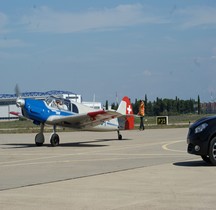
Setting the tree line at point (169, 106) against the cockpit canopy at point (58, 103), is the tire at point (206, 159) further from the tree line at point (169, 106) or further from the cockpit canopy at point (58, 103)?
the tree line at point (169, 106)

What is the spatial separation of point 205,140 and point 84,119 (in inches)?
404

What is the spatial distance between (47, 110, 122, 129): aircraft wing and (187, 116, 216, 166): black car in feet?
28.6

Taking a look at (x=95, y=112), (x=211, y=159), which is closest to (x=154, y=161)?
(x=211, y=159)

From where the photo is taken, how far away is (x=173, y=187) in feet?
30.3

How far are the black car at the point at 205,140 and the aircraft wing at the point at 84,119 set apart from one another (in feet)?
28.6

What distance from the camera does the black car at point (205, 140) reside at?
12.3 metres

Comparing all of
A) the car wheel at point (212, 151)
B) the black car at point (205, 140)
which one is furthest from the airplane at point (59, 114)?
the car wheel at point (212, 151)

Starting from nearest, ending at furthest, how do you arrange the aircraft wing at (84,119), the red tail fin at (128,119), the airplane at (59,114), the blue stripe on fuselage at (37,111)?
the aircraft wing at (84,119), the airplane at (59,114), the blue stripe on fuselage at (37,111), the red tail fin at (128,119)

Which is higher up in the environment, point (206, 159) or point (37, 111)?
point (37, 111)

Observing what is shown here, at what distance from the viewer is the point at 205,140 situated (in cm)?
1239

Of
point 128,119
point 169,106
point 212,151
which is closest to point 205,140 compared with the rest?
point 212,151

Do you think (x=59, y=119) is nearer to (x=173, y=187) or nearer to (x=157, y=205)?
(x=173, y=187)

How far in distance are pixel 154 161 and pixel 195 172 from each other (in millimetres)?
2611

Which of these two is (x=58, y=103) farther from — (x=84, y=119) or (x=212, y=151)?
(x=212, y=151)
